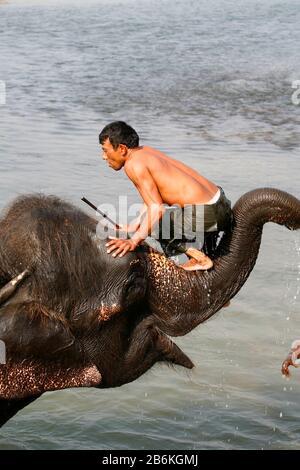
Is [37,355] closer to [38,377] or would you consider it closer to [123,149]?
[38,377]

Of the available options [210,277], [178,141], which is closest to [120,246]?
[210,277]

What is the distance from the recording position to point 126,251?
21.2 ft

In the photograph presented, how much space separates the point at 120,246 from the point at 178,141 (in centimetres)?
1015

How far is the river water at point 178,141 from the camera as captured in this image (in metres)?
8.77

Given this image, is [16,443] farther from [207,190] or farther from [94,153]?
[94,153]

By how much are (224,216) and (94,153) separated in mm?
9060

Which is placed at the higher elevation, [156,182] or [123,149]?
[123,149]

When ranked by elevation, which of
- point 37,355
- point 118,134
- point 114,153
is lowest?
point 37,355

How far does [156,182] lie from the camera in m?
6.64

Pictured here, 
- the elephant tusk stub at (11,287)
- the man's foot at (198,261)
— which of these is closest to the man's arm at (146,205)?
the man's foot at (198,261)

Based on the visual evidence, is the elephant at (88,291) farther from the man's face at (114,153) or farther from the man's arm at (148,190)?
the man's face at (114,153)

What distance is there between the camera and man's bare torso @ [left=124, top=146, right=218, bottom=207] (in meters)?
6.59

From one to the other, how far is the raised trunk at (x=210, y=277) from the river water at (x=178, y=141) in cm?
29

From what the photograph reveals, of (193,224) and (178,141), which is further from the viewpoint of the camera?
(178,141)
